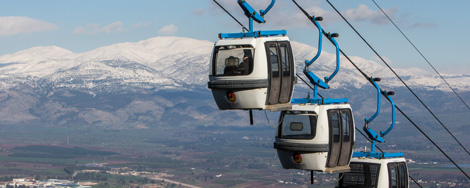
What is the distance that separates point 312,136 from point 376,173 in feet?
17.4

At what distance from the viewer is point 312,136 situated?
3828 cm

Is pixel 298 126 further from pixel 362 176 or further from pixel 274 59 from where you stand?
pixel 362 176

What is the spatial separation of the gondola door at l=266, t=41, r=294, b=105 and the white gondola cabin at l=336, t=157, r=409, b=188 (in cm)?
796

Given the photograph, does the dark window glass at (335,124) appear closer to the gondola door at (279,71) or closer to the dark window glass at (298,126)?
the dark window glass at (298,126)

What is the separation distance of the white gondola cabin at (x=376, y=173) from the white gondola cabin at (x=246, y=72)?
8854 mm

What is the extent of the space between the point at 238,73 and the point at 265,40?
1590 millimetres

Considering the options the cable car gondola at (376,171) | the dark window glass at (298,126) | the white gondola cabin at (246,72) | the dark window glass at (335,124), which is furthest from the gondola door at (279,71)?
the cable car gondola at (376,171)

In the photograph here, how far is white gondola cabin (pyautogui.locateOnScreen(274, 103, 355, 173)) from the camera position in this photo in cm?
3819

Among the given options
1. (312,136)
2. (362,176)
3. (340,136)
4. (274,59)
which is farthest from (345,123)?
(274,59)

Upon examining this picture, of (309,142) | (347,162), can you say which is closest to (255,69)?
(309,142)

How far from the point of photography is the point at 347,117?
39344mm

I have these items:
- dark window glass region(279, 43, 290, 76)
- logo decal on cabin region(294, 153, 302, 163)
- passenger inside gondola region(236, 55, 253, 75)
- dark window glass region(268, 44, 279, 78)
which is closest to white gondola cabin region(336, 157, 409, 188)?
logo decal on cabin region(294, 153, 302, 163)

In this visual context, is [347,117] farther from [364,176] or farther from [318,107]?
[364,176]

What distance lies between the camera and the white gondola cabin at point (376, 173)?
42.1 m
